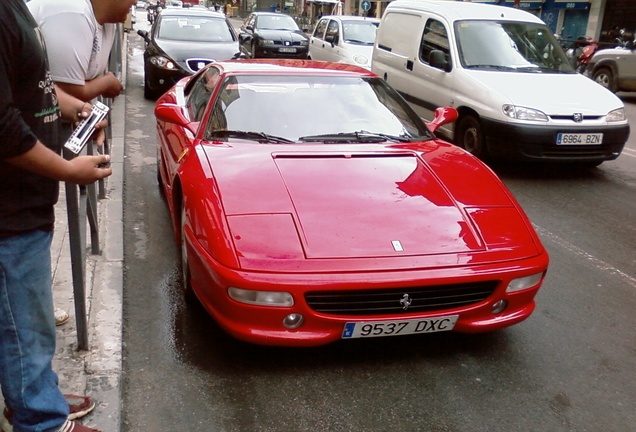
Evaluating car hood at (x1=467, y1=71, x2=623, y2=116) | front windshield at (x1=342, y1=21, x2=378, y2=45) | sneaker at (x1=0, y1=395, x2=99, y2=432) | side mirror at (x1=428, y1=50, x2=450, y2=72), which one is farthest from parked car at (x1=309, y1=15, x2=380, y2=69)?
sneaker at (x1=0, y1=395, x2=99, y2=432)

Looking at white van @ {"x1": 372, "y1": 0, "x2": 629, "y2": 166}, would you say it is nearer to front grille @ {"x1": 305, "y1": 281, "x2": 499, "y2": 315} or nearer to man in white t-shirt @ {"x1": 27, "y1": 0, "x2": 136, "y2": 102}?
front grille @ {"x1": 305, "y1": 281, "x2": 499, "y2": 315}

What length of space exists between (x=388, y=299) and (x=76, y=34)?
5.79ft

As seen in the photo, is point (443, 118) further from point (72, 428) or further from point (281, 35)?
point (281, 35)

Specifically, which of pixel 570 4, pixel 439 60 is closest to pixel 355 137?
pixel 439 60

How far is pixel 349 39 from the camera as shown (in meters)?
14.6

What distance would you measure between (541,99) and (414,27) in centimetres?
272

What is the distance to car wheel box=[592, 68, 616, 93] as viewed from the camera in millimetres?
15280

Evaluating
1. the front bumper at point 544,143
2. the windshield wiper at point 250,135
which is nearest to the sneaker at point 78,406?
the windshield wiper at point 250,135

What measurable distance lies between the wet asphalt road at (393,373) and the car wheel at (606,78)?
38.7 ft

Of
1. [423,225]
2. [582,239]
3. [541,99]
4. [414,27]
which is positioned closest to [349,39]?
[414,27]

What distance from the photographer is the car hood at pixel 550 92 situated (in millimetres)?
7336

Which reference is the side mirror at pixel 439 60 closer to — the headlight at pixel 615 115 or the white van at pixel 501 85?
the white van at pixel 501 85

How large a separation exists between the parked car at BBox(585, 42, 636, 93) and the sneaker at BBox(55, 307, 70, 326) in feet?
46.8

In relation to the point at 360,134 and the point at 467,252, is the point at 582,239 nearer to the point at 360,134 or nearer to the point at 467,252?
the point at 360,134
